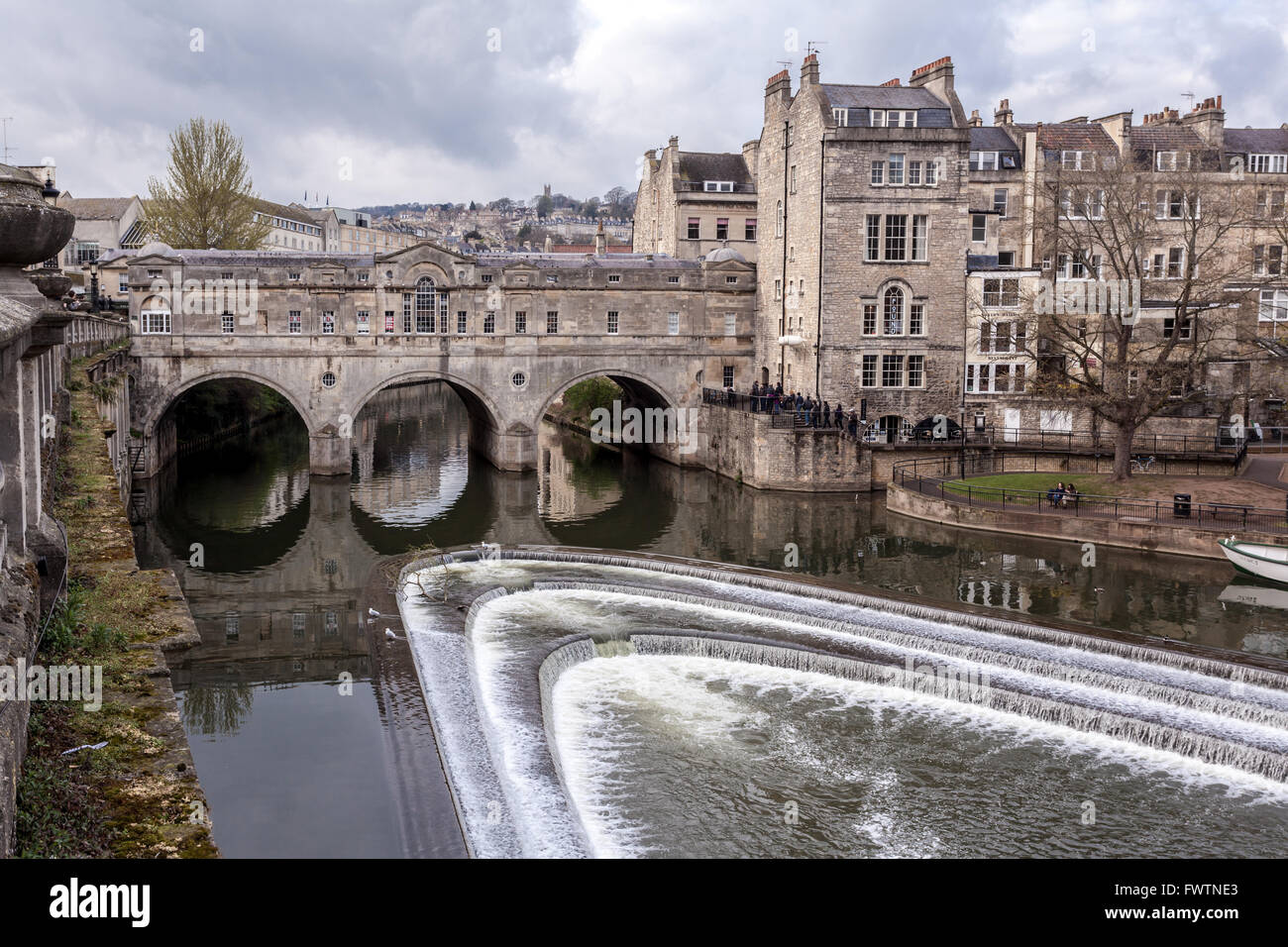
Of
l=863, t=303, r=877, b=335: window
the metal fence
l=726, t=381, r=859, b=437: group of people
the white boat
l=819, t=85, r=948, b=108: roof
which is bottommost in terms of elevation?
the white boat

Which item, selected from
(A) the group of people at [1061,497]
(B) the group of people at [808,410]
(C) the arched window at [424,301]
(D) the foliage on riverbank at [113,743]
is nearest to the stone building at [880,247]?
(B) the group of people at [808,410]

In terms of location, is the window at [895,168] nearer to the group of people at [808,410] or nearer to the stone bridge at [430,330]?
the stone bridge at [430,330]

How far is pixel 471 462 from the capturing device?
2092 inches

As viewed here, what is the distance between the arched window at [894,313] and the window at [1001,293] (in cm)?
354

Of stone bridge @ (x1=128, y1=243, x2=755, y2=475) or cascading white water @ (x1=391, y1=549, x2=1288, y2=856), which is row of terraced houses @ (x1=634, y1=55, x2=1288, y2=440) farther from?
cascading white water @ (x1=391, y1=549, x2=1288, y2=856)

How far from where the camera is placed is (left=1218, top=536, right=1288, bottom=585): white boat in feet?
92.2

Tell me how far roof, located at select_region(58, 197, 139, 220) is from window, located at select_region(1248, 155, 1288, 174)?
71.0 meters

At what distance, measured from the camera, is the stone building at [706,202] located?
59.8 metres

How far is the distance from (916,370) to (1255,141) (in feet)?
85.8

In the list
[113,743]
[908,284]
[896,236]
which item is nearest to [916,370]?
[908,284]

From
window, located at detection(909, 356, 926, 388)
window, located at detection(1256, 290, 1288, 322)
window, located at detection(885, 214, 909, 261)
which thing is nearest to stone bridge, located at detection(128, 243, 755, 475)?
window, located at detection(1256, 290, 1288, 322)

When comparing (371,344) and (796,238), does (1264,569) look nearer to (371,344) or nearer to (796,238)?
(796,238)

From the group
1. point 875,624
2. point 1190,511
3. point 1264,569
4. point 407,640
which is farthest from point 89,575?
point 1190,511

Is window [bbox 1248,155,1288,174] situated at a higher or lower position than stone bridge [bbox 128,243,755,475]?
higher
